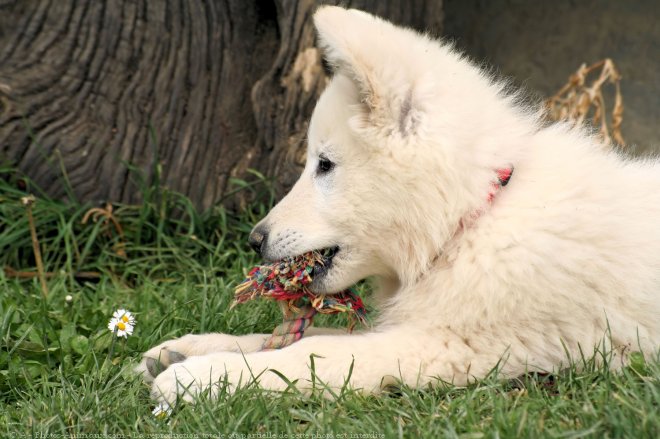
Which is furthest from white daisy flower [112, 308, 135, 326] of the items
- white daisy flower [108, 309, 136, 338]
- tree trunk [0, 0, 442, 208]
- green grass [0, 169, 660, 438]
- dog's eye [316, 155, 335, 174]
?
tree trunk [0, 0, 442, 208]

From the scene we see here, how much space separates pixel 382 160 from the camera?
290 centimetres

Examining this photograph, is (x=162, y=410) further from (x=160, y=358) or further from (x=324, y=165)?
(x=324, y=165)

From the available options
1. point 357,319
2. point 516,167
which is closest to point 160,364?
point 357,319

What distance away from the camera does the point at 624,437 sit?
7.10 feet

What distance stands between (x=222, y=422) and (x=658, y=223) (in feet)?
5.61

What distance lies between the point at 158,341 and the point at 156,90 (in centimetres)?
210

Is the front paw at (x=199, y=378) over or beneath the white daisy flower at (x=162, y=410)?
over

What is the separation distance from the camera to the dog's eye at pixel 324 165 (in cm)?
307

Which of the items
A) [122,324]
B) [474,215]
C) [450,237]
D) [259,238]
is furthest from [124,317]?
[474,215]

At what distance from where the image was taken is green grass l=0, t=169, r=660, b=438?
2.44m

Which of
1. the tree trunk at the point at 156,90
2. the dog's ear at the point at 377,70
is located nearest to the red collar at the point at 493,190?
the dog's ear at the point at 377,70

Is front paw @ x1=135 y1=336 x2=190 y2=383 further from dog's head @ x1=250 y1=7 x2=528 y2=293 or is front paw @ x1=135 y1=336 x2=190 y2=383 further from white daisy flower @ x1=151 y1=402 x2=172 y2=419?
dog's head @ x1=250 y1=7 x2=528 y2=293

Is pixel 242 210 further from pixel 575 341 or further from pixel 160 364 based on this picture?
pixel 575 341

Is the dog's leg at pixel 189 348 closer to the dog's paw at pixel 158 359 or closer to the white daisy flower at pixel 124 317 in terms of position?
the dog's paw at pixel 158 359
